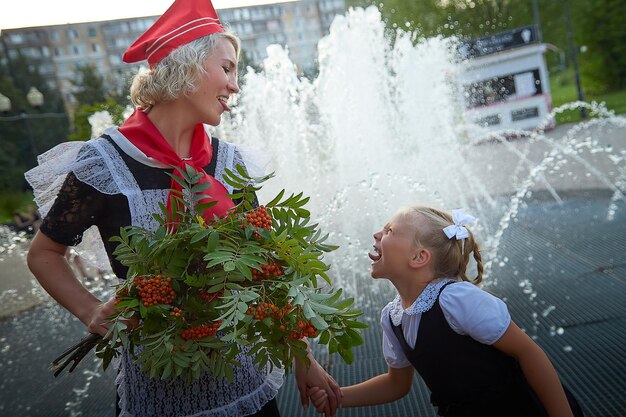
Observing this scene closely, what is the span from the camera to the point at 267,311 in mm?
1487

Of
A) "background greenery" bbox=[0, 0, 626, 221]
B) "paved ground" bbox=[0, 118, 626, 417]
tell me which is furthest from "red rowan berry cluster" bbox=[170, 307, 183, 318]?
"background greenery" bbox=[0, 0, 626, 221]

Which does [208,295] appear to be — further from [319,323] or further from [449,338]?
[449,338]

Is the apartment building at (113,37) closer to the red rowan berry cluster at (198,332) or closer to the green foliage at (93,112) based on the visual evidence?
the green foliage at (93,112)

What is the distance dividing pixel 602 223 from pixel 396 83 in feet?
22.6

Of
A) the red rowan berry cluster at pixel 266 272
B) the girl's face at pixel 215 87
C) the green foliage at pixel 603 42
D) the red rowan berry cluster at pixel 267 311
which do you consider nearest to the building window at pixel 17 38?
the green foliage at pixel 603 42

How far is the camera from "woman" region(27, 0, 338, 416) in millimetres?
1827

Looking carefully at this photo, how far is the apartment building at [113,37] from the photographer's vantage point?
4947cm

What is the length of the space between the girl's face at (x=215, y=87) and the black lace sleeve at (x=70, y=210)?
0.38 metres

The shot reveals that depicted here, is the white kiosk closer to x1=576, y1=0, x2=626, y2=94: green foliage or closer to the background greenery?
the background greenery

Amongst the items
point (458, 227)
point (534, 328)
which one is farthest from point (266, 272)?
point (534, 328)

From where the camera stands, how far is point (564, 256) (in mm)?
5844

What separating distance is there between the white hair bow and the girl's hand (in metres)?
0.60

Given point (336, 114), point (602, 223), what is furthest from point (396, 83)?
point (602, 223)

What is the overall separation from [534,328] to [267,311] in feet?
10.2
